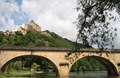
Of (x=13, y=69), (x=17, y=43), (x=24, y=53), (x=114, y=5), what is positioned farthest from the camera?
(x=17, y=43)

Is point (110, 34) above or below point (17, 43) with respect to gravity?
below

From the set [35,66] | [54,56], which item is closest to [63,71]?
[54,56]

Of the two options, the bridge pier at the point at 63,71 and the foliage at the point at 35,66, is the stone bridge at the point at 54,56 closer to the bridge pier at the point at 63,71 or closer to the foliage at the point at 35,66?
the bridge pier at the point at 63,71

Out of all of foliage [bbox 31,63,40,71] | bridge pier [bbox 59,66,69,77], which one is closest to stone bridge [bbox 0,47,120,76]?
bridge pier [bbox 59,66,69,77]

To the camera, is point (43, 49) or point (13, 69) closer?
point (43, 49)

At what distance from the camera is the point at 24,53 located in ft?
138

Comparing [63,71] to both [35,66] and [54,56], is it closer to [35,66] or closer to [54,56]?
[54,56]

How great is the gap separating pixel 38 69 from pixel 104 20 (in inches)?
2465

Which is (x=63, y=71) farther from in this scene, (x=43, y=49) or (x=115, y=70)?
(x=115, y=70)

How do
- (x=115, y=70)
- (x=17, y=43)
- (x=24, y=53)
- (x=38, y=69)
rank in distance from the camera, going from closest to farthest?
(x=24, y=53) < (x=115, y=70) < (x=38, y=69) < (x=17, y=43)

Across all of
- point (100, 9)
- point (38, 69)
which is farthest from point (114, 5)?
point (38, 69)

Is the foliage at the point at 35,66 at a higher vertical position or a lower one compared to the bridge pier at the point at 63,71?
higher

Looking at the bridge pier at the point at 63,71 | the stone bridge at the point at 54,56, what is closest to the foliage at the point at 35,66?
the stone bridge at the point at 54,56

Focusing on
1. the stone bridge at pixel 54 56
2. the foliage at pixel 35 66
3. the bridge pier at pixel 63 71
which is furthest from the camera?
the foliage at pixel 35 66
